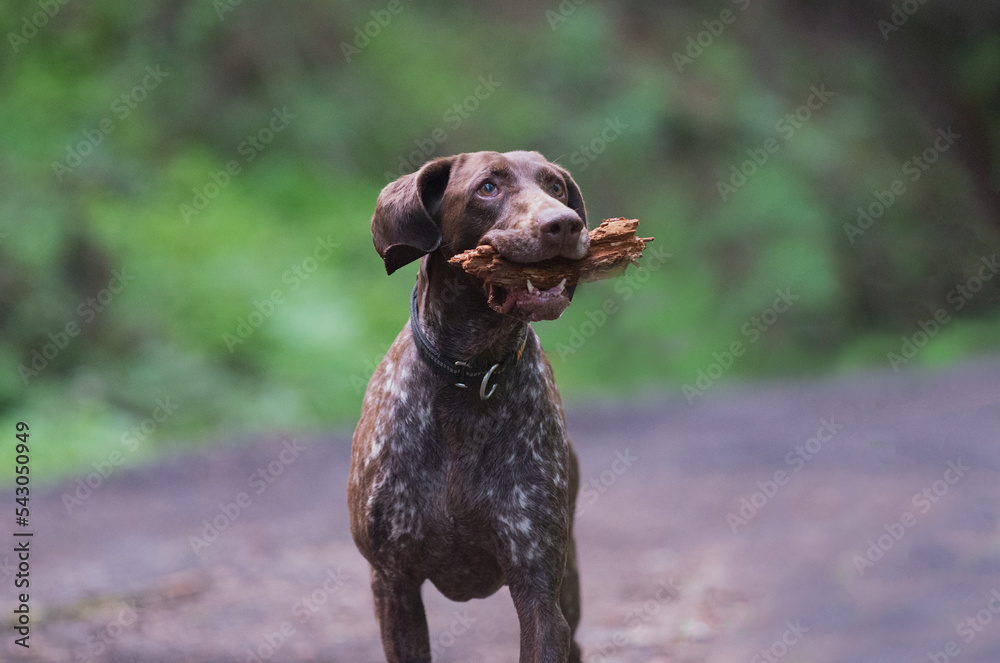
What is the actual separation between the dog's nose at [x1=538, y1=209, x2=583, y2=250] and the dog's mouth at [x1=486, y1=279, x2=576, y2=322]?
0.56 ft

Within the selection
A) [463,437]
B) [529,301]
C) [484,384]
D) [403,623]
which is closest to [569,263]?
[529,301]

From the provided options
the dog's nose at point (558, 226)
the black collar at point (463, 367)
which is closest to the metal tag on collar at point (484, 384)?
the black collar at point (463, 367)

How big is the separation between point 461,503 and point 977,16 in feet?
65.8

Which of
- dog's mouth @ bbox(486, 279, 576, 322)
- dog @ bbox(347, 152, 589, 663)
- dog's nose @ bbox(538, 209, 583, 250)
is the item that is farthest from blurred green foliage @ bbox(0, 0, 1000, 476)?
dog's nose @ bbox(538, 209, 583, 250)

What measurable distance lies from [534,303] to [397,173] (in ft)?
45.6

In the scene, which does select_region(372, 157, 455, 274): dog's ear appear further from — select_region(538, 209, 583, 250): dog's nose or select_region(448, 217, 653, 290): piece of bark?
select_region(538, 209, 583, 250): dog's nose

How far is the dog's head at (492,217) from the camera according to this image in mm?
3604

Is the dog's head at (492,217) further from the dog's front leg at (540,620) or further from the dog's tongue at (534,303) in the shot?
the dog's front leg at (540,620)

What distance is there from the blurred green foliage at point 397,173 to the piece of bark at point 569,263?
325 inches

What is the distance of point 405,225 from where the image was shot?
3910 millimetres

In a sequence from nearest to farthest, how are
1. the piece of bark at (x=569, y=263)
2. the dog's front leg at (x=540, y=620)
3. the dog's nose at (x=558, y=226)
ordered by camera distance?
the dog's nose at (x=558, y=226) < the piece of bark at (x=569, y=263) < the dog's front leg at (x=540, y=620)

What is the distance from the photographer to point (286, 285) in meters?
14.5

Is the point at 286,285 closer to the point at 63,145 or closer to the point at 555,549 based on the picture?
the point at 63,145

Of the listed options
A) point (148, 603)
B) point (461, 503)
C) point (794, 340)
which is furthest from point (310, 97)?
point (461, 503)
